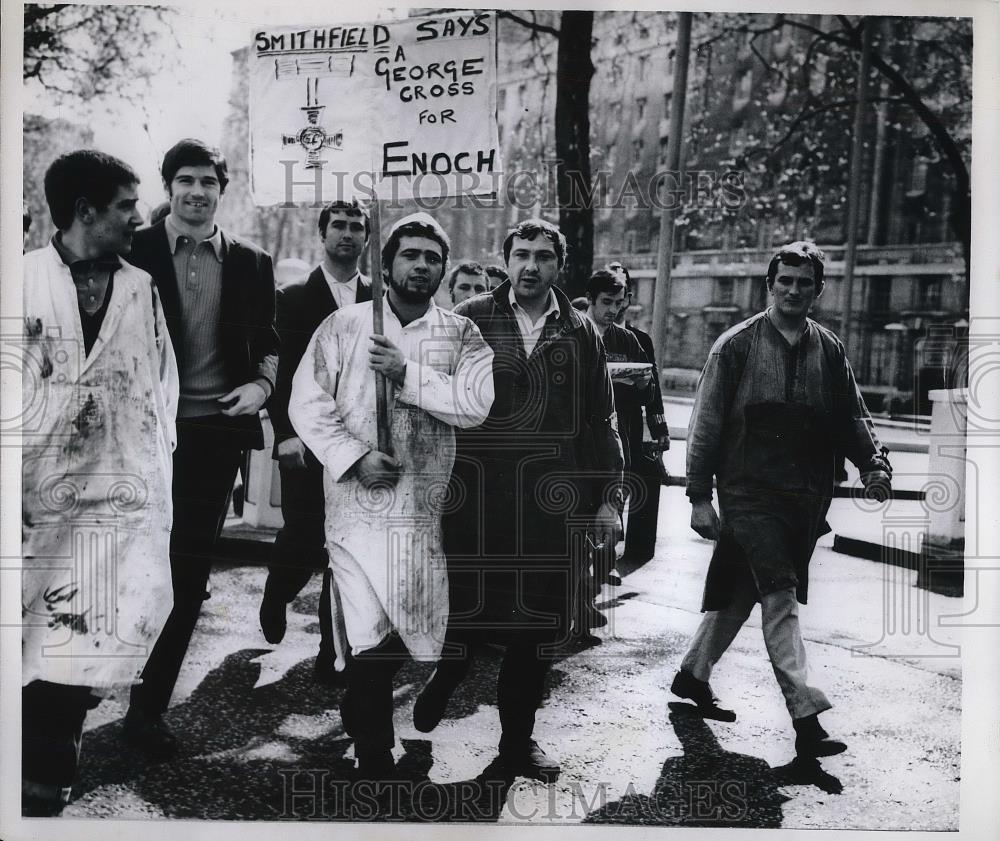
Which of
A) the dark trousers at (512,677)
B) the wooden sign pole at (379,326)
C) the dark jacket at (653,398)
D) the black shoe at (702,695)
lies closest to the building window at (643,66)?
the dark jacket at (653,398)

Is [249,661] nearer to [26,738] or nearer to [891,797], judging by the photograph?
[26,738]

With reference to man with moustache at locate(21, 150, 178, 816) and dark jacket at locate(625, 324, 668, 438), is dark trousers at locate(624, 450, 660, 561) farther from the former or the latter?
man with moustache at locate(21, 150, 178, 816)

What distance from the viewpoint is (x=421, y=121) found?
4.21m

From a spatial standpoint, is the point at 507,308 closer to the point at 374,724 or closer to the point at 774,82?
the point at 774,82

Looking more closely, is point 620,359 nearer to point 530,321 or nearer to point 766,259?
point 530,321

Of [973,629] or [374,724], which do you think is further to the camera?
[973,629]

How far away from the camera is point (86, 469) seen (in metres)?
4.24

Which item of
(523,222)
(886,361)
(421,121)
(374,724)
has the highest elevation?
(421,121)

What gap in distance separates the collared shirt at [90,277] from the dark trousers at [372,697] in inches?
70.6

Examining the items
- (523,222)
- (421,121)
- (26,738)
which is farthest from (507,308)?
(26,738)

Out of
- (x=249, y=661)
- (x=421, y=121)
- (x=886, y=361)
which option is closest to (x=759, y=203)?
(x=886, y=361)

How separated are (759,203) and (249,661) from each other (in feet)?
9.95

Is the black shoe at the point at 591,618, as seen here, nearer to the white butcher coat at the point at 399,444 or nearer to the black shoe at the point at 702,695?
the black shoe at the point at 702,695

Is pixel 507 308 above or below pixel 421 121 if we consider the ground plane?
below
